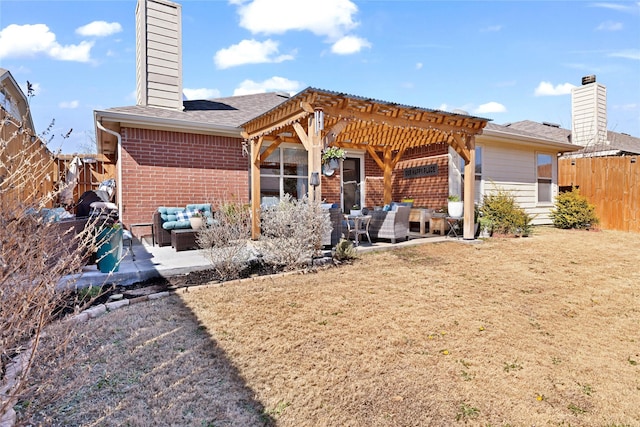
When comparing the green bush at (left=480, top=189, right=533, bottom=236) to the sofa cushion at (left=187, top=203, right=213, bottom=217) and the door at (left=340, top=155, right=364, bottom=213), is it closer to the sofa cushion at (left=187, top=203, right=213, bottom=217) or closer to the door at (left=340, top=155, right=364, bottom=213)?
the door at (left=340, top=155, right=364, bottom=213)

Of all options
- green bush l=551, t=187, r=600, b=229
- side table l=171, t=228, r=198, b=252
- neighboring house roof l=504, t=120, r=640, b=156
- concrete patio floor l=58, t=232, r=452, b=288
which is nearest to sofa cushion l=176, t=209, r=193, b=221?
side table l=171, t=228, r=198, b=252

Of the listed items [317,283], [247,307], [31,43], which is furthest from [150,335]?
[31,43]

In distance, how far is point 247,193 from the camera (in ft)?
30.5

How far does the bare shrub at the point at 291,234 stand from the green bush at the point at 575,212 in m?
9.41

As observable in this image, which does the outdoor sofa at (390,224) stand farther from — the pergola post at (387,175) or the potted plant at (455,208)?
the pergola post at (387,175)

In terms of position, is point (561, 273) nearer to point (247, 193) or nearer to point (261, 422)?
point (261, 422)

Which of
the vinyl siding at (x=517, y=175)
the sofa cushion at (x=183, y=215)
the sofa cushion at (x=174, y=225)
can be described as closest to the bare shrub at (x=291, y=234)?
the sofa cushion at (x=174, y=225)

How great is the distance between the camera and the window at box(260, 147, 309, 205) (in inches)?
385

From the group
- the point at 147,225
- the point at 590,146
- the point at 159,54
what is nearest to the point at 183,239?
the point at 147,225

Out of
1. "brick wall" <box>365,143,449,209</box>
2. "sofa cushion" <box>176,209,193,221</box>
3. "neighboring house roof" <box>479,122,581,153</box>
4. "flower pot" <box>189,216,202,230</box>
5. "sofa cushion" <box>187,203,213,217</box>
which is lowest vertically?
"flower pot" <box>189,216,202,230</box>

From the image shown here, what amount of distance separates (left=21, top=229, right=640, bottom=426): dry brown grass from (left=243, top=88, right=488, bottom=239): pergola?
9.00ft

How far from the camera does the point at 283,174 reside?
33.0 feet

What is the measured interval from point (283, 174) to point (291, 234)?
4860 millimetres

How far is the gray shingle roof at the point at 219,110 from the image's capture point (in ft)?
26.4
